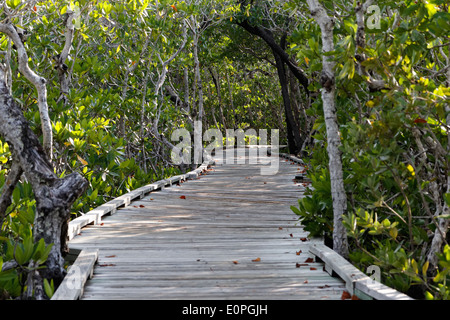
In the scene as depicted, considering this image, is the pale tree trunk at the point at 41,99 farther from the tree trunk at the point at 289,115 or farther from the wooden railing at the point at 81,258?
the tree trunk at the point at 289,115

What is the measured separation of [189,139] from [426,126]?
10345mm

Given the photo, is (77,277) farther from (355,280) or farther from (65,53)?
(65,53)

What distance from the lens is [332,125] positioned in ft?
12.3

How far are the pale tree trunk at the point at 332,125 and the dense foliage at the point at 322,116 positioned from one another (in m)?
0.11

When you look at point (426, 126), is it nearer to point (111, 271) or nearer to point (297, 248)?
point (297, 248)

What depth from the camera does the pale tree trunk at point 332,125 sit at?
3672 mm

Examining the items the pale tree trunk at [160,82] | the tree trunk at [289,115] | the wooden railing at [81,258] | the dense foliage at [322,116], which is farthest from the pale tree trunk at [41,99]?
the tree trunk at [289,115]

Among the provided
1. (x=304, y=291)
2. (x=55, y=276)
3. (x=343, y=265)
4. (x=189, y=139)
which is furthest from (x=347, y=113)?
(x=189, y=139)

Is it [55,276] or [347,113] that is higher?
[347,113]

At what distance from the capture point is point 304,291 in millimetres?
3242

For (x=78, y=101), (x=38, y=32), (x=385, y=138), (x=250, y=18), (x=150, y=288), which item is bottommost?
(x=150, y=288)

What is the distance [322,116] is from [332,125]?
0.69 m

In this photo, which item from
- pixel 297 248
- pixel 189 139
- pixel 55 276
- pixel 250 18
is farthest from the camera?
pixel 189 139

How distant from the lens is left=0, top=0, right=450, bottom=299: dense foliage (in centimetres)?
314
